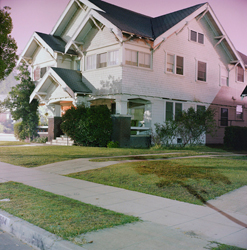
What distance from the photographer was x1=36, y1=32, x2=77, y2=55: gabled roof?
83.6 ft

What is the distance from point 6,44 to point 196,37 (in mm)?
14489

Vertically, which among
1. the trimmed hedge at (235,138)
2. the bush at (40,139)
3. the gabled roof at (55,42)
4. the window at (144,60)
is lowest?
the bush at (40,139)

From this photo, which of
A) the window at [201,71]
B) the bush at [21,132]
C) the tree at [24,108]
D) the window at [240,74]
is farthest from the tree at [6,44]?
the window at [240,74]

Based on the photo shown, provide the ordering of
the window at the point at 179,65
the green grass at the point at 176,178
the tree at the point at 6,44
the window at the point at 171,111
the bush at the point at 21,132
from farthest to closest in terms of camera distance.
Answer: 1. the bush at the point at 21,132
2. the window at the point at 179,65
3. the window at the point at 171,111
4. the tree at the point at 6,44
5. the green grass at the point at 176,178

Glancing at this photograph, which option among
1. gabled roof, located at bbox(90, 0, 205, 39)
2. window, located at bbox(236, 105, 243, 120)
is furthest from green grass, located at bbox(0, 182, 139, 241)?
window, located at bbox(236, 105, 243, 120)

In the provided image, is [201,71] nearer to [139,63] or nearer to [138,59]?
[139,63]

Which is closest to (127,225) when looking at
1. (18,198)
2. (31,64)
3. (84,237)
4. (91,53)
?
(84,237)

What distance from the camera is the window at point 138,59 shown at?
21397mm

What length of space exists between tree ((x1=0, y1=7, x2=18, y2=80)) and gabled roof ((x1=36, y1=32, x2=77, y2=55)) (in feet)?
15.6

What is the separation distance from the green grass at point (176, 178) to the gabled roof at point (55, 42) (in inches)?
645

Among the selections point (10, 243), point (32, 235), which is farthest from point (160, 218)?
point (10, 243)

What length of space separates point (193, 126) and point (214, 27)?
1000 cm

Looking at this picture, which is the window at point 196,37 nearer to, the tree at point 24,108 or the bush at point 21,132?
the tree at point 24,108

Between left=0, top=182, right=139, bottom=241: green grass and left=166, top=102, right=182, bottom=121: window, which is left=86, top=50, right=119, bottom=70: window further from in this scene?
left=0, top=182, right=139, bottom=241: green grass
